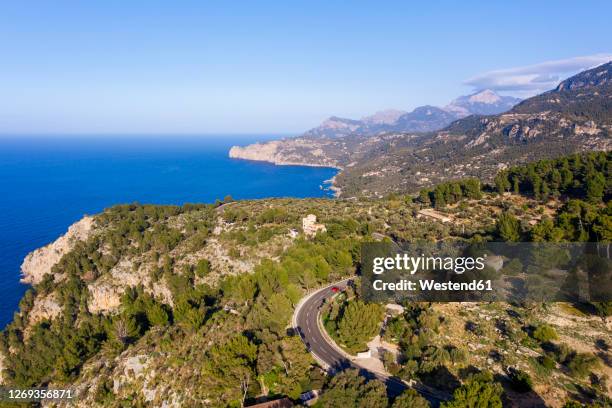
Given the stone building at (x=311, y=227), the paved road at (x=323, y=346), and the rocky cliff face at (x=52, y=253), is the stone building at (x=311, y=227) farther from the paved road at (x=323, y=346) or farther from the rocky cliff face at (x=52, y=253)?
the rocky cliff face at (x=52, y=253)

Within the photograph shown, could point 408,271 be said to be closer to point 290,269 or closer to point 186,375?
point 290,269

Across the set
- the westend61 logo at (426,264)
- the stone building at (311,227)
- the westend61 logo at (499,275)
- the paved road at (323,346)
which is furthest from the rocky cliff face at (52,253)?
the westend61 logo at (499,275)

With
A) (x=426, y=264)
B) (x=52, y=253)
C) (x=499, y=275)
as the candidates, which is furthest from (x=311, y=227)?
(x=52, y=253)

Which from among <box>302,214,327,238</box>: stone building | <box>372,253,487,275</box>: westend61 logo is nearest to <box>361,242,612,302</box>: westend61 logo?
<box>372,253,487,275</box>: westend61 logo

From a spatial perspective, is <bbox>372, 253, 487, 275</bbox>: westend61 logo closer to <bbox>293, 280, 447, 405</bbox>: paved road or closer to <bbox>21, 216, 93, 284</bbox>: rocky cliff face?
<bbox>293, 280, 447, 405</bbox>: paved road

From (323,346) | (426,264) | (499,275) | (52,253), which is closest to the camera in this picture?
(323,346)

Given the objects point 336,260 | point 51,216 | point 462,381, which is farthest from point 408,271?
point 51,216

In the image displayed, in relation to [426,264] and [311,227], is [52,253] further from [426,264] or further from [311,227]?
[426,264]
